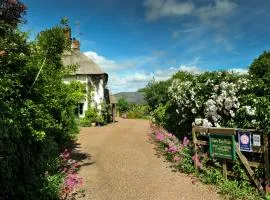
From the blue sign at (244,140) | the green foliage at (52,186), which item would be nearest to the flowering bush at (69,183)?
the green foliage at (52,186)

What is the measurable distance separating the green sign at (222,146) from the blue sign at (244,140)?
8.0 inches

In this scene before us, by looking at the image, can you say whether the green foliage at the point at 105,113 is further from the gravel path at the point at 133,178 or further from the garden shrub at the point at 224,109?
the garden shrub at the point at 224,109

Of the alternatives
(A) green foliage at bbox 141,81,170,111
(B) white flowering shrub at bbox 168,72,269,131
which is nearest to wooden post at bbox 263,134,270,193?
(B) white flowering shrub at bbox 168,72,269,131

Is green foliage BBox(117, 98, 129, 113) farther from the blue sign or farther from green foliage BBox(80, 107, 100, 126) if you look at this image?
the blue sign

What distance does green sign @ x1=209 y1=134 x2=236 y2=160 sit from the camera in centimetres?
913

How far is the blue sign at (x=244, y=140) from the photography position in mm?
8758

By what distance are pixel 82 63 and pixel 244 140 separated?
29013mm

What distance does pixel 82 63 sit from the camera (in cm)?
3612

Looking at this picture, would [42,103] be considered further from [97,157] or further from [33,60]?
[97,157]

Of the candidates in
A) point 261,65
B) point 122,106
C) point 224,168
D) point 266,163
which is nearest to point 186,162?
point 224,168

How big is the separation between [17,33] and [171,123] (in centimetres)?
1167

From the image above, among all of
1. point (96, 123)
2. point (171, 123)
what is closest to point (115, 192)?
point (171, 123)

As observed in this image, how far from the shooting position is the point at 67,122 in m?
16.6

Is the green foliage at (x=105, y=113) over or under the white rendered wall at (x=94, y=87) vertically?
under
